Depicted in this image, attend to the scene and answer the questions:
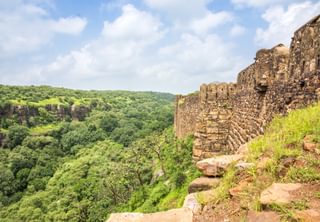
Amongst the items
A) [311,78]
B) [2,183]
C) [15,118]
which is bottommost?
[2,183]

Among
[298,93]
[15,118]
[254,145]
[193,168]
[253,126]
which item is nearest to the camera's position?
[254,145]

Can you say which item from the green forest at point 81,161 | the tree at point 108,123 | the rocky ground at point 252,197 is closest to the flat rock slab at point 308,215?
the rocky ground at point 252,197

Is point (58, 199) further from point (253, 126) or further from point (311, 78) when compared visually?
point (311, 78)

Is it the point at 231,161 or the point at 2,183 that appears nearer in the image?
the point at 231,161

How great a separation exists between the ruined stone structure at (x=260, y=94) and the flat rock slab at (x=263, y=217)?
10.5ft

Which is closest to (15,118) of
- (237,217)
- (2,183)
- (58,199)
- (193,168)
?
(2,183)

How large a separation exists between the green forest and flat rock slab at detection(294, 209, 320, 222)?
9.19m

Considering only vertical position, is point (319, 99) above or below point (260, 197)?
above

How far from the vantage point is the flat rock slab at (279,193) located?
9.91 feet

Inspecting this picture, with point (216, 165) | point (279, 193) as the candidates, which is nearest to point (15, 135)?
point (216, 165)

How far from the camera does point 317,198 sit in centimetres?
301

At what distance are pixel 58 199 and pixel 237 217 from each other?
4197 cm

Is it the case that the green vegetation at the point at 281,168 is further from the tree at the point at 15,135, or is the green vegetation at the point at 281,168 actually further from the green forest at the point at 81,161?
the tree at the point at 15,135

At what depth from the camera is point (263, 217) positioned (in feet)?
9.50
